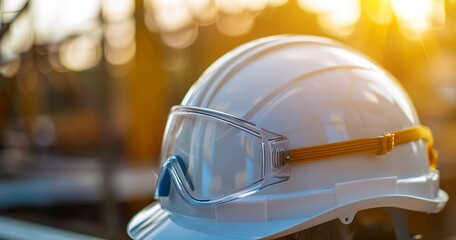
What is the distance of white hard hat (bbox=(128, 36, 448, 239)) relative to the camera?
137 centimetres

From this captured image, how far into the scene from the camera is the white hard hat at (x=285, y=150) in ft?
4.50

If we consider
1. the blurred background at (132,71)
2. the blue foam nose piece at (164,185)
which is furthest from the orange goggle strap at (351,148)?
the blurred background at (132,71)

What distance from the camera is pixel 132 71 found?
874 cm

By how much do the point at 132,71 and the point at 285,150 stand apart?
7.58 meters

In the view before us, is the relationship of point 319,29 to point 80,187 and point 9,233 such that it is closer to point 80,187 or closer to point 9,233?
point 80,187

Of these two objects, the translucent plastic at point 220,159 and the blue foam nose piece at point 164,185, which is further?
the blue foam nose piece at point 164,185

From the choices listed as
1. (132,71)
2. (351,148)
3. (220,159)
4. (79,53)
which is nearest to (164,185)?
(220,159)

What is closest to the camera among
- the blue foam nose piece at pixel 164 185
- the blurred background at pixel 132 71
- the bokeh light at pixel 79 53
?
the blue foam nose piece at pixel 164 185

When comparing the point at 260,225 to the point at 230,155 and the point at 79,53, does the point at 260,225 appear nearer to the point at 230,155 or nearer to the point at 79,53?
the point at 230,155

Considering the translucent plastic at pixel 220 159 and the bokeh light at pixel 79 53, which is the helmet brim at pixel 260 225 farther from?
the bokeh light at pixel 79 53

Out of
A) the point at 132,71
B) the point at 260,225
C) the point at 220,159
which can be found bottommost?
the point at 260,225

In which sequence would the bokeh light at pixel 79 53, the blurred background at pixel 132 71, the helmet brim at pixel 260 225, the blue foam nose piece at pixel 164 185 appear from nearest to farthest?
the helmet brim at pixel 260 225 → the blue foam nose piece at pixel 164 185 → the blurred background at pixel 132 71 → the bokeh light at pixel 79 53

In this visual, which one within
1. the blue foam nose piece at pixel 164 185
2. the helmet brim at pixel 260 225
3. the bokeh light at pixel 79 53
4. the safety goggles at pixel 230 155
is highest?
the bokeh light at pixel 79 53

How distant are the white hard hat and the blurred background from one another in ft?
5.62
